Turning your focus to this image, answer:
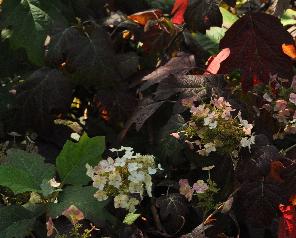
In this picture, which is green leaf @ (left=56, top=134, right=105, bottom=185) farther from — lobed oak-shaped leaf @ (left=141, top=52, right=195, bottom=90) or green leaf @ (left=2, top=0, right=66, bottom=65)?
green leaf @ (left=2, top=0, right=66, bottom=65)

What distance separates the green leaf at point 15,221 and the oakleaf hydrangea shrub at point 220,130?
38cm

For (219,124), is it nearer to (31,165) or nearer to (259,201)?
(259,201)

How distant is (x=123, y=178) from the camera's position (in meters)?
1.16

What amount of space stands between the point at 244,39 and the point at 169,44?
259mm

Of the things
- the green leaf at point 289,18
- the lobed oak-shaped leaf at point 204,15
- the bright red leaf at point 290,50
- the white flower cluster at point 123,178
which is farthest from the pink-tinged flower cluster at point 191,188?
the green leaf at point 289,18

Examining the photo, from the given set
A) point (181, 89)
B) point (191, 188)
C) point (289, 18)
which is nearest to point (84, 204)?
point (191, 188)

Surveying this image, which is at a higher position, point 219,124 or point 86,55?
point 219,124

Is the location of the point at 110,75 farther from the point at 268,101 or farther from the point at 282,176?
the point at 282,176

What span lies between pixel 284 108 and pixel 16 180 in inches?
23.7

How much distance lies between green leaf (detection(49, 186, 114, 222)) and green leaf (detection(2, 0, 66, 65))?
465mm

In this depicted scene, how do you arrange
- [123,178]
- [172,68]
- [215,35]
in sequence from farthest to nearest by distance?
1. [215,35]
2. [172,68]
3. [123,178]

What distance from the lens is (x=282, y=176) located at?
122 cm

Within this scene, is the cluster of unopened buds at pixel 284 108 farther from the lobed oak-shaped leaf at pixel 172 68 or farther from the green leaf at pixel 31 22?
the green leaf at pixel 31 22

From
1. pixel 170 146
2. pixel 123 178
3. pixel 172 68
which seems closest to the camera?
pixel 123 178
